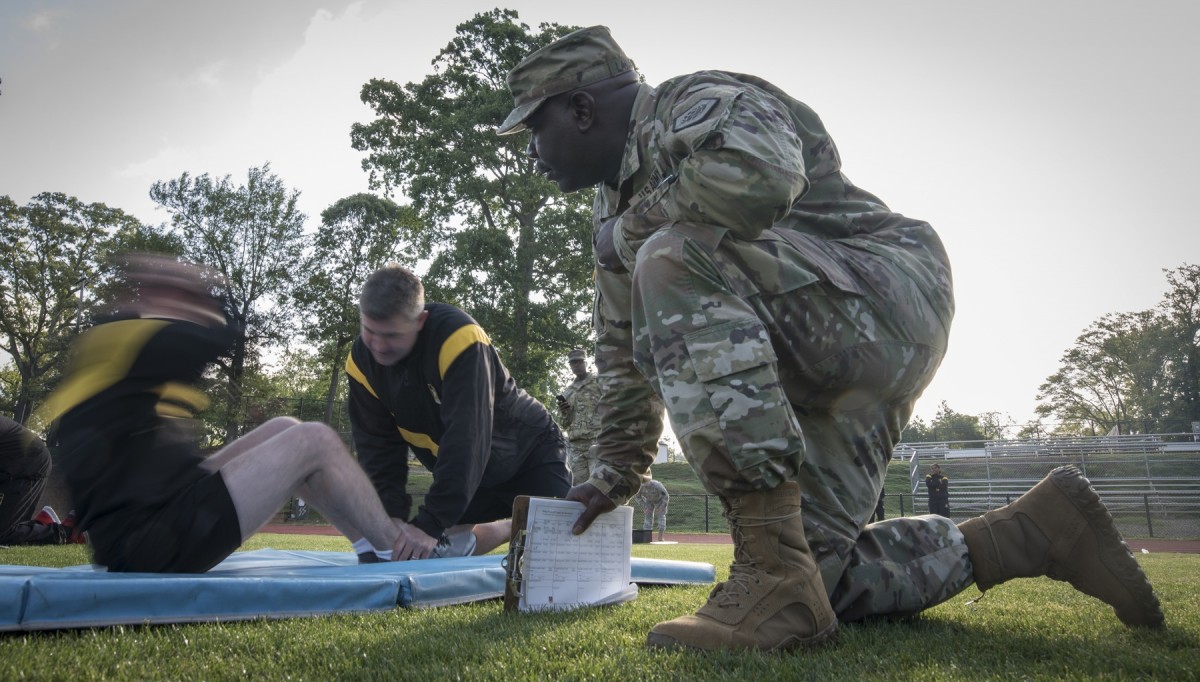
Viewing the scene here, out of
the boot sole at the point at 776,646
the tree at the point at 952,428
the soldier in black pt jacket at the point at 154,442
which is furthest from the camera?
the tree at the point at 952,428

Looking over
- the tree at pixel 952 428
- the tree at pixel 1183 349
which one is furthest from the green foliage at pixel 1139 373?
the tree at pixel 952 428

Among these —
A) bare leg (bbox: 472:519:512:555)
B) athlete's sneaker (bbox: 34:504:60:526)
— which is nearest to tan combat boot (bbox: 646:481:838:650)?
bare leg (bbox: 472:519:512:555)

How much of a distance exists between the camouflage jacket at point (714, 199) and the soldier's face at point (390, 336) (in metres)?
1.55

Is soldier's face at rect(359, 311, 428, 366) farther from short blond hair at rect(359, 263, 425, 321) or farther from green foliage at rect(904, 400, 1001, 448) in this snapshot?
green foliage at rect(904, 400, 1001, 448)

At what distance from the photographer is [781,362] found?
2.02m

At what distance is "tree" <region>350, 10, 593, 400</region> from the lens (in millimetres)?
22734

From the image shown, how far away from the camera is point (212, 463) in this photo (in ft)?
9.88

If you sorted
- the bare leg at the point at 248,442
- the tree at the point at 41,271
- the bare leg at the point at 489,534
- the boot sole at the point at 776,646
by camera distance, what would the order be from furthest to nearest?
the tree at the point at 41,271, the bare leg at the point at 489,534, the bare leg at the point at 248,442, the boot sole at the point at 776,646

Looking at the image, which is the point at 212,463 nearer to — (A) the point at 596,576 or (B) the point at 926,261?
(A) the point at 596,576

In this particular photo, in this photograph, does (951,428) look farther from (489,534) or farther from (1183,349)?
(489,534)

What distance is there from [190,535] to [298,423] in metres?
0.70

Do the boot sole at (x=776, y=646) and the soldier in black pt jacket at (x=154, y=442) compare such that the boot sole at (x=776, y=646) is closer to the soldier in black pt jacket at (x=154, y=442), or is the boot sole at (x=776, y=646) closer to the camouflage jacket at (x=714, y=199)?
the camouflage jacket at (x=714, y=199)

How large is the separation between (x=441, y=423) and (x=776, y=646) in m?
2.92

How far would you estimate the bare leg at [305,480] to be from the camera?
2.72 m
